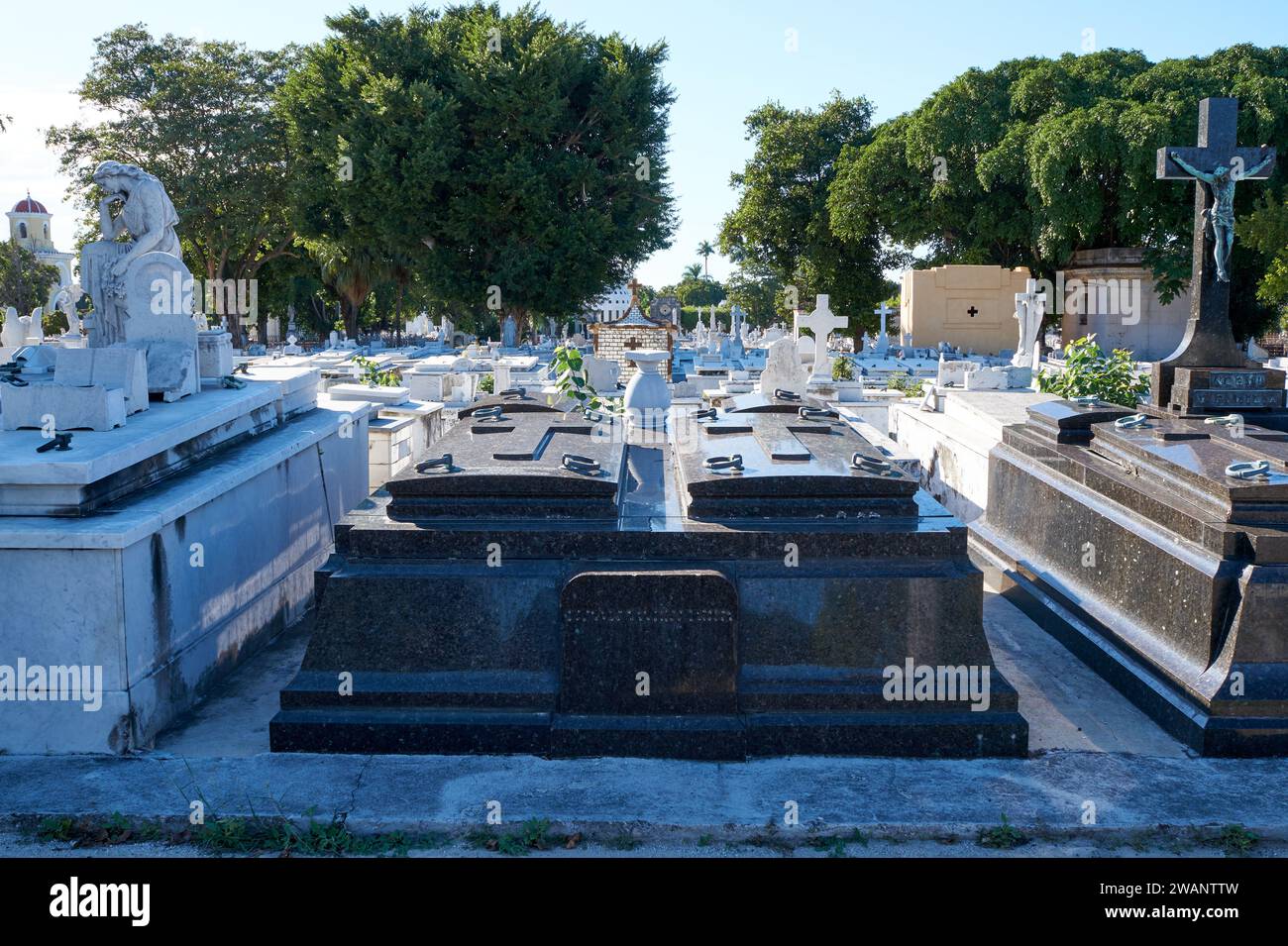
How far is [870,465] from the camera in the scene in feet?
16.1

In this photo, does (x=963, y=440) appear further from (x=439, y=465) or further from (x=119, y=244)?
(x=119, y=244)

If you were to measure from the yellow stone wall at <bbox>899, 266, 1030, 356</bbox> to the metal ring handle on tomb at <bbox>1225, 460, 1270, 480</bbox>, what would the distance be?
29.9m

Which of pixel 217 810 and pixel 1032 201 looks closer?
pixel 217 810

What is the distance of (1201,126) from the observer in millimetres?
7188

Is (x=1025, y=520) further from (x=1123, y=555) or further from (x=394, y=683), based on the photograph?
(x=394, y=683)

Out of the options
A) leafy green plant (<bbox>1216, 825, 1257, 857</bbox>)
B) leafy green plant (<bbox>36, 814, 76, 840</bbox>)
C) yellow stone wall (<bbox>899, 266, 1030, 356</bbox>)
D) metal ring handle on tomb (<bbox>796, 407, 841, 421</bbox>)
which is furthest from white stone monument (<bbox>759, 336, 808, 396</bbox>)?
yellow stone wall (<bbox>899, 266, 1030, 356</bbox>)

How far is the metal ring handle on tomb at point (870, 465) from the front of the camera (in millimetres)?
4848

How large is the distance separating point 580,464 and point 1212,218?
491 cm

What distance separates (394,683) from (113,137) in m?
37.0

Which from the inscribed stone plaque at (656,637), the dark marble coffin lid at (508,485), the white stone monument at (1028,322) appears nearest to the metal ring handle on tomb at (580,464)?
the dark marble coffin lid at (508,485)

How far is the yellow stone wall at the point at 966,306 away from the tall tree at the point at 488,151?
9.22 metres

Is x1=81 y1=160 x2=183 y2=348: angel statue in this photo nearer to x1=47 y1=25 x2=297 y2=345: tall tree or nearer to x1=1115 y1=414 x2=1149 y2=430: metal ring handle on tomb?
x1=1115 y1=414 x2=1149 y2=430: metal ring handle on tomb

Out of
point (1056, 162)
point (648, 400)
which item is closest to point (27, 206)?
point (1056, 162)

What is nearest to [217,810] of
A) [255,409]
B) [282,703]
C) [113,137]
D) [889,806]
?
[282,703]
